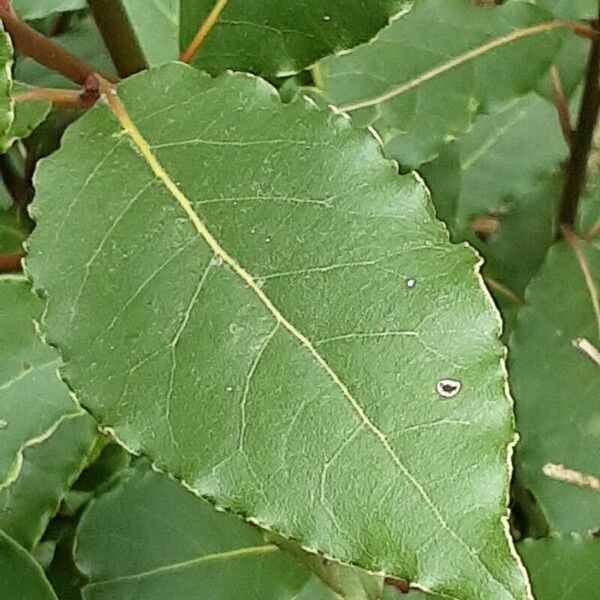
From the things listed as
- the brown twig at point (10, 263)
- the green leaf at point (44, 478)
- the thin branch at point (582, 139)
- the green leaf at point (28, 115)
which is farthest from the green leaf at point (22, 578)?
the thin branch at point (582, 139)

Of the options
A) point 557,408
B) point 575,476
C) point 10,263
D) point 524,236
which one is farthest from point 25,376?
point 524,236

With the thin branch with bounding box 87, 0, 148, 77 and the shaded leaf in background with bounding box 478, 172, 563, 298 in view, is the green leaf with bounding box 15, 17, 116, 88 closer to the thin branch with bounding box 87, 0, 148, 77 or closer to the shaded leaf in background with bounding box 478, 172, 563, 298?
the thin branch with bounding box 87, 0, 148, 77

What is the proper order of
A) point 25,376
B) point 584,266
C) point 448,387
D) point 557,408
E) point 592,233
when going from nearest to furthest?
point 448,387 → point 25,376 → point 557,408 → point 584,266 → point 592,233

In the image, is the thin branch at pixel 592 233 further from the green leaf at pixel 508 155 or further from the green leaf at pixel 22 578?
the green leaf at pixel 22 578

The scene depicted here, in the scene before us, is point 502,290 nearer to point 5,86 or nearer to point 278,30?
point 278,30

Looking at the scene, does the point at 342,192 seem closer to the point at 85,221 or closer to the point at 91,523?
the point at 85,221

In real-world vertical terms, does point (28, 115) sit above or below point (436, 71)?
above

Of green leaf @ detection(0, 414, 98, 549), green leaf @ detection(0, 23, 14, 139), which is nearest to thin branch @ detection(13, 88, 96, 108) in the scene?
green leaf @ detection(0, 23, 14, 139)
